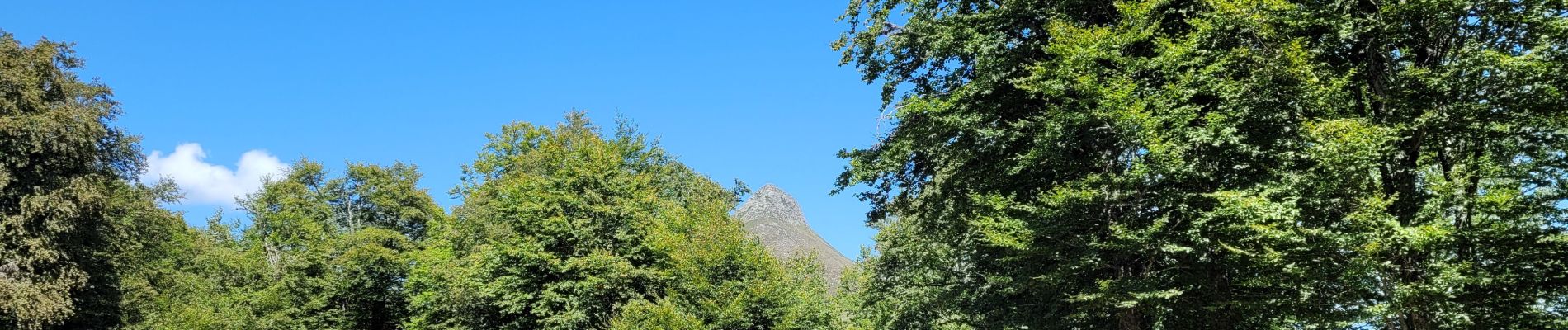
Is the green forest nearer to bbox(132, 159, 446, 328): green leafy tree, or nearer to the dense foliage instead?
the dense foliage

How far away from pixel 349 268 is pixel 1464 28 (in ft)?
127

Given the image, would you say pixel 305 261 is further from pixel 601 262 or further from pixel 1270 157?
pixel 1270 157

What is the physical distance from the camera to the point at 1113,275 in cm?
1495

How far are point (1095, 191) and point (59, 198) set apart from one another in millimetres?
25144

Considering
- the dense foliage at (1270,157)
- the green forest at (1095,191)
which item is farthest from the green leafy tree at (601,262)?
the dense foliage at (1270,157)

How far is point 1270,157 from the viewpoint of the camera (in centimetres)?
1238

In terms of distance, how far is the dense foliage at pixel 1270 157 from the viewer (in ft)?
34.3

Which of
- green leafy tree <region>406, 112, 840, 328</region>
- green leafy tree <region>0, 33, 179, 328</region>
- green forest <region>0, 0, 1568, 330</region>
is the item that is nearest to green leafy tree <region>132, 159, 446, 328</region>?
Result: green leafy tree <region>0, 33, 179, 328</region>

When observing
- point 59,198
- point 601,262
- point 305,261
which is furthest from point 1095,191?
point 305,261

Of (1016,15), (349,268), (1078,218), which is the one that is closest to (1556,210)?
(1078,218)

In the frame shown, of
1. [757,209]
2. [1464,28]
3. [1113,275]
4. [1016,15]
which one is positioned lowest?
[1113,275]

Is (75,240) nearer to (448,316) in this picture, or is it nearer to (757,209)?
(448,316)

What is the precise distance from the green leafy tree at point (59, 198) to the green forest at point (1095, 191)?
0.26 ft

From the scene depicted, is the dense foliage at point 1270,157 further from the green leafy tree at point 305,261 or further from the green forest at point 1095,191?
the green leafy tree at point 305,261
